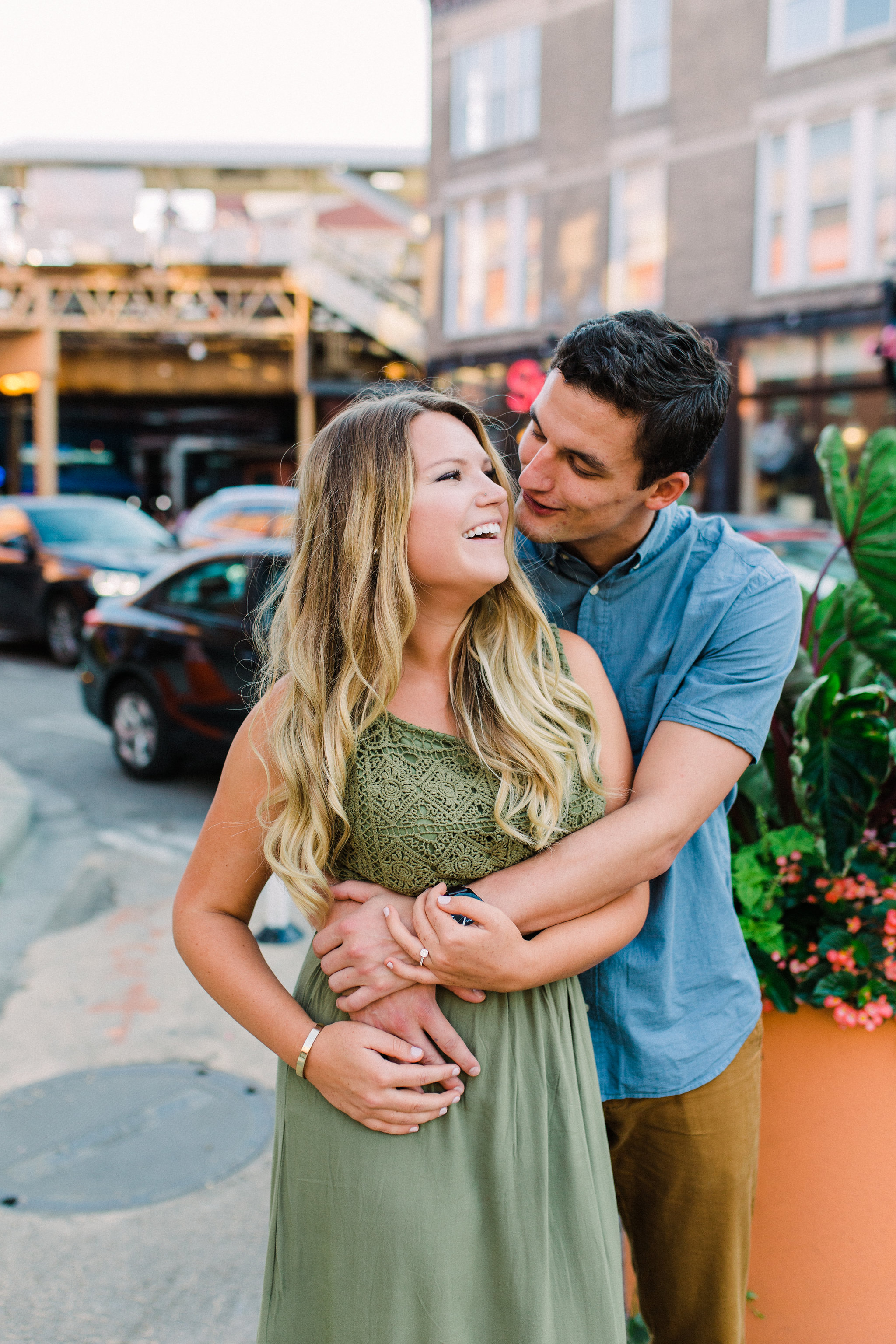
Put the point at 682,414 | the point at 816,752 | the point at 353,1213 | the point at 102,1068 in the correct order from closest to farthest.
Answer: the point at 353,1213 → the point at 682,414 → the point at 816,752 → the point at 102,1068

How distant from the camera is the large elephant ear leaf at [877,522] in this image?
242 centimetres

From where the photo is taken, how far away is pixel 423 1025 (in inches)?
62.4

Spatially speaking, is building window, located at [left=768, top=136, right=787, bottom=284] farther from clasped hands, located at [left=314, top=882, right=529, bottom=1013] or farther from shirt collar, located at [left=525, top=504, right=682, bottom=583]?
clasped hands, located at [left=314, top=882, right=529, bottom=1013]

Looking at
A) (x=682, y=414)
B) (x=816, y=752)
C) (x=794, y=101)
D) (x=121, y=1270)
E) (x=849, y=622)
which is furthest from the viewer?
(x=794, y=101)

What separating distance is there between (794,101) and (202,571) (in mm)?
12295

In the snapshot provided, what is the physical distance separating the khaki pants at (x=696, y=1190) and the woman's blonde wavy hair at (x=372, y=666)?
59cm

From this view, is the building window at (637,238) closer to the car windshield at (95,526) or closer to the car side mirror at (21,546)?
the car windshield at (95,526)

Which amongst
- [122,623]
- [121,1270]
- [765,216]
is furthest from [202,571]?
[765,216]

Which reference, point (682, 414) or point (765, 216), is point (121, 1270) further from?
point (765, 216)

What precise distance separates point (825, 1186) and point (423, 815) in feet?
3.86

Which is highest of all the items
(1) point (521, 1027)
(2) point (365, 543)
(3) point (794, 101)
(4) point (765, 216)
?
(3) point (794, 101)

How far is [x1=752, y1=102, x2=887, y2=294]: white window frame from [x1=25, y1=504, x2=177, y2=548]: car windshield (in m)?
9.14

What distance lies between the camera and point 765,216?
1552 cm

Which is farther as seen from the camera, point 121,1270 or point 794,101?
→ point 794,101
